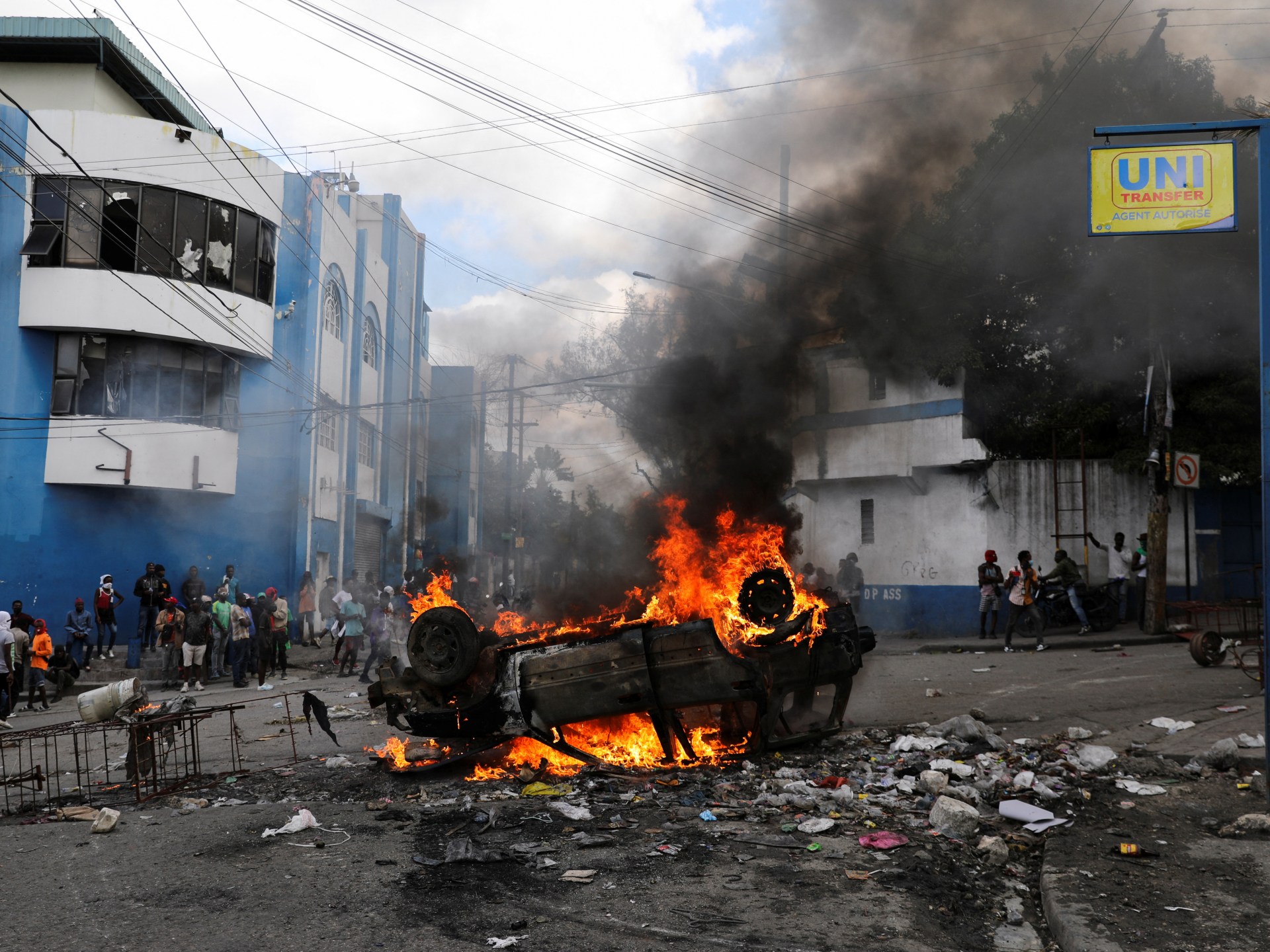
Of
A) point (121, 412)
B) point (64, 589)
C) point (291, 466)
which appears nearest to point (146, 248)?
point (121, 412)

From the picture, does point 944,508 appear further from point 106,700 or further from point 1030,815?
point 106,700

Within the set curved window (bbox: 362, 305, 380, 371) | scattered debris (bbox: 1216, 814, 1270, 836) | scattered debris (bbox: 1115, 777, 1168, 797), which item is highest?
curved window (bbox: 362, 305, 380, 371)

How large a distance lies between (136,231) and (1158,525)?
67.7 feet

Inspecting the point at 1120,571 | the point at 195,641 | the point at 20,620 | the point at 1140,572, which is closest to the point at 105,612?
the point at 20,620

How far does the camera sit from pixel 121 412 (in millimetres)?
19516

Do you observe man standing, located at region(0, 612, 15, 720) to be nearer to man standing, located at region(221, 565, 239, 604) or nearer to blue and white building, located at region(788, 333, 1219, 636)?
man standing, located at region(221, 565, 239, 604)

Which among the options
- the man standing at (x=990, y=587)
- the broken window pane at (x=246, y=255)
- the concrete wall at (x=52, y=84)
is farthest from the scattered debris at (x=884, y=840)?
the concrete wall at (x=52, y=84)

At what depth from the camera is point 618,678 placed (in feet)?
24.2

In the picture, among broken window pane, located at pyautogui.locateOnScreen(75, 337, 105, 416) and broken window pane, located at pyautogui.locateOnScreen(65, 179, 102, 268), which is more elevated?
broken window pane, located at pyautogui.locateOnScreen(65, 179, 102, 268)

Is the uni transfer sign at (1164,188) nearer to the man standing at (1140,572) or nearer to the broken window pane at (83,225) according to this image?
the man standing at (1140,572)

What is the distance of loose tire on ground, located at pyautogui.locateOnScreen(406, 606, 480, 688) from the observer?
301 inches

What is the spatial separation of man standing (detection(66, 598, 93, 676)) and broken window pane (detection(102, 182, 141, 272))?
7.31 m

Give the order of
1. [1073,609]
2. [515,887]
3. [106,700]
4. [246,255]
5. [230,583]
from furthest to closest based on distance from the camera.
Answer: [246,255]
[230,583]
[1073,609]
[106,700]
[515,887]

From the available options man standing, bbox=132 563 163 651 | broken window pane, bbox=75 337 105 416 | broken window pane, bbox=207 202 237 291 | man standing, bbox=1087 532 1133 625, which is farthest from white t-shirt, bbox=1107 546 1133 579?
broken window pane, bbox=75 337 105 416
